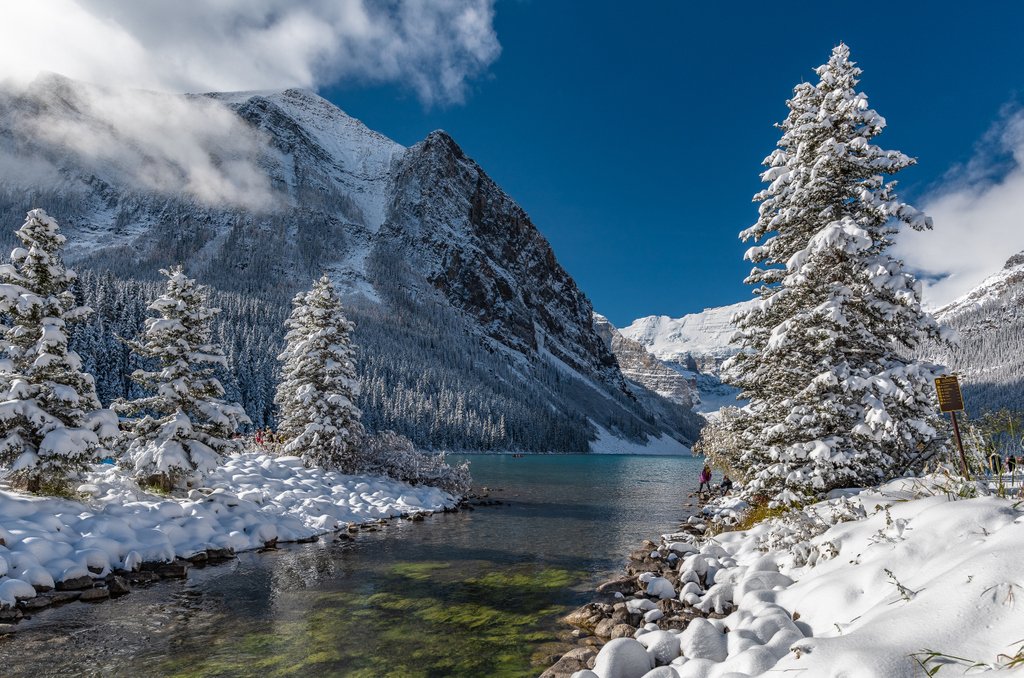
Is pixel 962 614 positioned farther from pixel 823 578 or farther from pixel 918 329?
pixel 918 329

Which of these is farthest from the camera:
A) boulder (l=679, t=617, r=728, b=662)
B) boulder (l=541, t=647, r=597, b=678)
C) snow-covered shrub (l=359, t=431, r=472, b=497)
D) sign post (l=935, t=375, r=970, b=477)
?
snow-covered shrub (l=359, t=431, r=472, b=497)

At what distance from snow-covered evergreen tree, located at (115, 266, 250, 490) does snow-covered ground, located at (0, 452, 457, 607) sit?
1115 mm

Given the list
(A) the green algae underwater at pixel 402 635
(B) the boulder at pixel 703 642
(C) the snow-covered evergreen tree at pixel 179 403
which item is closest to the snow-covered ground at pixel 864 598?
(B) the boulder at pixel 703 642

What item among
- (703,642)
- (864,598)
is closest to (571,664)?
(703,642)

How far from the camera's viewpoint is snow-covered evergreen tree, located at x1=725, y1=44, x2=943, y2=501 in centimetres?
1147

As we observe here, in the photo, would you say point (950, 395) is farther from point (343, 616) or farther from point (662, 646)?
point (343, 616)

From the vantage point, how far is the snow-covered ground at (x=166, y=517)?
12.0 metres

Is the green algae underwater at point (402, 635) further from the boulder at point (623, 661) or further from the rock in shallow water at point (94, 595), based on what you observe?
the rock in shallow water at point (94, 595)

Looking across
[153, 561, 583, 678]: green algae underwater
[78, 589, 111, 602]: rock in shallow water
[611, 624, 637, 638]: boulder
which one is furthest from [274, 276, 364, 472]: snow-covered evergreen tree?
[611, 624, 637, 638]: boulder

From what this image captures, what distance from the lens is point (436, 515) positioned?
25.7 metres

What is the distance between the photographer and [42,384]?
50.1 feet

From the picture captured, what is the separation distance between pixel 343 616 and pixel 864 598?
9323mm

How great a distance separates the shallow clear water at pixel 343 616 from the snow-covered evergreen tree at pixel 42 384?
5283 millimetres

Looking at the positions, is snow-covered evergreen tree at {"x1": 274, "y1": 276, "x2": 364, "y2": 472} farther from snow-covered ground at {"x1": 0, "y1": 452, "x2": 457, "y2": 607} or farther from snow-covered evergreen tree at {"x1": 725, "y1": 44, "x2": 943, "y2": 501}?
snow-covered evergreen tree at {"x1": 725, "y1": 44, "x2": 943, "y2": 501}
